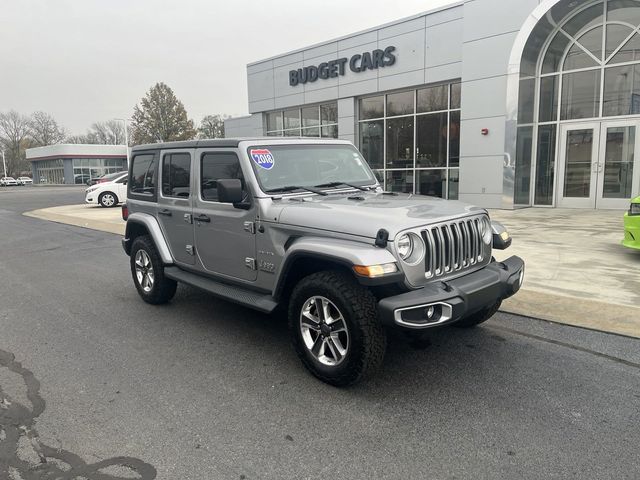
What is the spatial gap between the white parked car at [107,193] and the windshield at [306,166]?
1781 cm

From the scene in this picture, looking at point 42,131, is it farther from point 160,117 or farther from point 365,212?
point 365,212

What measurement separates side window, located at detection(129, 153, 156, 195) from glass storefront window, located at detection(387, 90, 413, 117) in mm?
13005

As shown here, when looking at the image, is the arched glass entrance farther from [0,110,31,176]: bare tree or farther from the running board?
[0,110,31,176]: bare tree

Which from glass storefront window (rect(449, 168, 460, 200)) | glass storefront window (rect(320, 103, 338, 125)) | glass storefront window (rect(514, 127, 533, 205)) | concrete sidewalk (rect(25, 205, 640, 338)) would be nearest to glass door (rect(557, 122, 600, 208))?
glass storefront window (rect(514, 127, 533, 205))

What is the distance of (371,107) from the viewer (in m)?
18.6

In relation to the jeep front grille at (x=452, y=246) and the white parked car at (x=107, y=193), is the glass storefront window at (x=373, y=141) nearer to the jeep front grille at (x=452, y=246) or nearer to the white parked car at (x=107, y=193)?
the white parked car at (x=107, y=193)

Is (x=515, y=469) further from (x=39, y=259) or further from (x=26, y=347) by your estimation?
(x=39, y=259)

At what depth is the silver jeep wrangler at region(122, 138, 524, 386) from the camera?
3.37 meters

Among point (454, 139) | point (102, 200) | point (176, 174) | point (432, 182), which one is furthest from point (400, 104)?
point (176, 174)

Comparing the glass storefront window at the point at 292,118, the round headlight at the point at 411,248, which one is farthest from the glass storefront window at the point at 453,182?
the round headlight at the point at 411,248

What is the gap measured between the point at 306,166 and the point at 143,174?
7.84 ft

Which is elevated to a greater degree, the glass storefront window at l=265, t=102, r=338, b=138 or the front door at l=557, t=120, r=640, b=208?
the glass storefront window at l=265, t=102, r=338, b=138

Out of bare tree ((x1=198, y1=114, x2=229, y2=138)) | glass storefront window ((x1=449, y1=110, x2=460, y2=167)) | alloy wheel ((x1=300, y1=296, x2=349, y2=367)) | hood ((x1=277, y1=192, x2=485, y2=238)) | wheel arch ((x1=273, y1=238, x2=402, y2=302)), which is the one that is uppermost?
bare tree ((x1=198, y1=114, x2=229, y2=138))

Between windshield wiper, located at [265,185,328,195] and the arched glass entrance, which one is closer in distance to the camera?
windshield wiper, located at [265,185,328,195]
